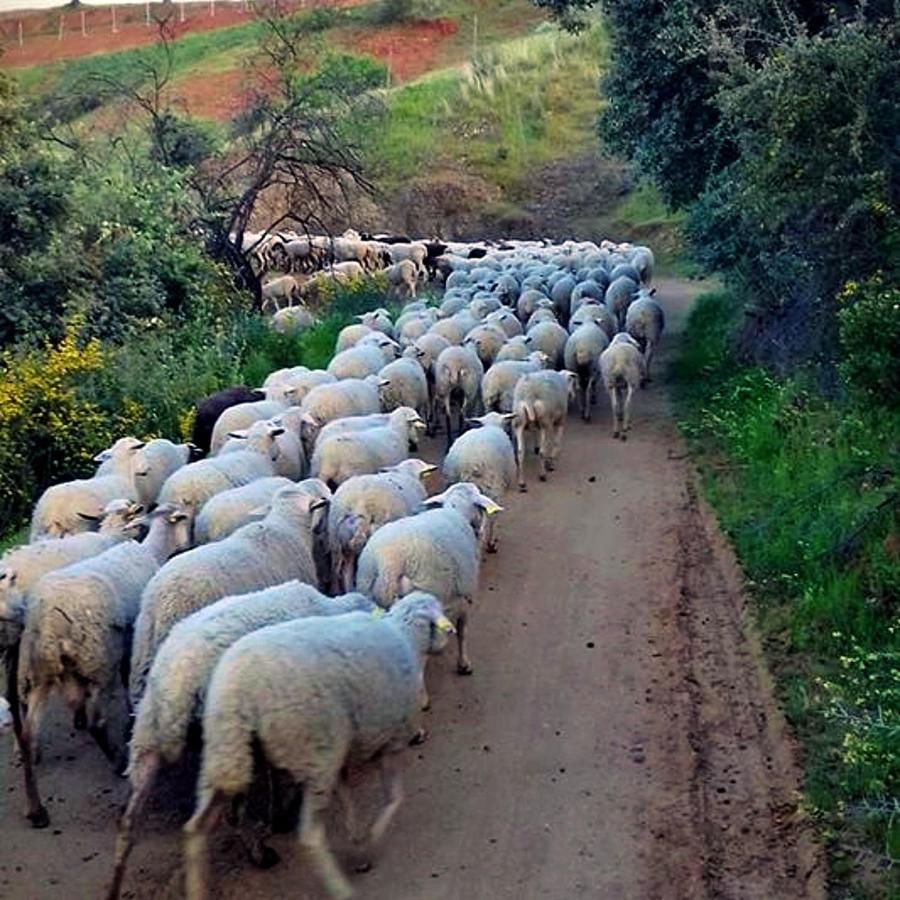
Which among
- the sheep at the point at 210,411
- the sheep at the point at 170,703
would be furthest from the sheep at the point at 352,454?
the sheep at the point at 170,703

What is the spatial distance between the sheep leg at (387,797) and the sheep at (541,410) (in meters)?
6.06

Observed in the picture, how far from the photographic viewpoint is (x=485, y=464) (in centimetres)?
1036

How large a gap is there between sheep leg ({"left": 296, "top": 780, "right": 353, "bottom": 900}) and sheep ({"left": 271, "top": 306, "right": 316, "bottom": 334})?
12641mm

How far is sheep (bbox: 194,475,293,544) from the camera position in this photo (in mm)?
8352

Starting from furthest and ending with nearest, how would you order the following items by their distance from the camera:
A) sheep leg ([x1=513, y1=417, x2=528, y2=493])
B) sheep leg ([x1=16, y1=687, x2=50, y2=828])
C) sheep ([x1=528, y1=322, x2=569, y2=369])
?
sheep ([x1=528, y1=322, x2=569, y2=369]) → sheep leg ([x1=513, y1=417, x2=528, y2=493]) → sheep leg ([x1=16, y1=687, x2=50, y2=828])

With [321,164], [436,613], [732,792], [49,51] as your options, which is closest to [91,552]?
[436,613]

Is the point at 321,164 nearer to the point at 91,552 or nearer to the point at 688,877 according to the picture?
the point at 91,552

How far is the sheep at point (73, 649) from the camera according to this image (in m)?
6.53

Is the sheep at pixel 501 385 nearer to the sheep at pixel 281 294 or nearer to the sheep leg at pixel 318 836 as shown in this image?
the sheep leg at pixel 318 836

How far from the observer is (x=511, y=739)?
23.7 ft

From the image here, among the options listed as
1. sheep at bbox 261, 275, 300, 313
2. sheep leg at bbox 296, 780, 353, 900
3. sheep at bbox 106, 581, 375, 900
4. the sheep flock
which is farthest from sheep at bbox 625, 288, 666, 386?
sheep leg at bbox 296, 780, 353, 900

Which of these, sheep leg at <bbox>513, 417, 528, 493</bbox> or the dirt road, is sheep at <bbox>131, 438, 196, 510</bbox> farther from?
sheep leg at <bbox>513, 417, 528, 493</bbox>

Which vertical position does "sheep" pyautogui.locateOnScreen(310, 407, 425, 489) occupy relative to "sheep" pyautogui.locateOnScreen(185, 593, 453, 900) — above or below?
below

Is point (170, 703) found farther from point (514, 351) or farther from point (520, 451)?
point (514, 351)
